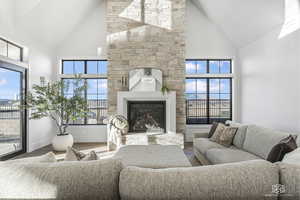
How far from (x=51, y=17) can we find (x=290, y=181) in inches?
218

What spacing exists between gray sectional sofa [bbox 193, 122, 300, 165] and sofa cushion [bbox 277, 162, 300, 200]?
160cm

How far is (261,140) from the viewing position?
105 inches

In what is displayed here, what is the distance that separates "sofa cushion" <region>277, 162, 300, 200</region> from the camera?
890 millimetres

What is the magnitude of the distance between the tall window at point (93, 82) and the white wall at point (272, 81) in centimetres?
419

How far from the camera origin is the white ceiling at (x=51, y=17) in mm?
3987

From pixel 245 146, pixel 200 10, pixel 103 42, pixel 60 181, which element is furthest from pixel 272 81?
pixel 103 42

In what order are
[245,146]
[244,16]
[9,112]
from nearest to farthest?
[245,146]
[9,112]
[244,16]

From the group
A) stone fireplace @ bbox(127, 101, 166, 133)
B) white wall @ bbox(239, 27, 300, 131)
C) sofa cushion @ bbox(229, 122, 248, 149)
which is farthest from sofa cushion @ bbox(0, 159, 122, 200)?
stone fireplace @ bbox(127, 101, 166, 133)

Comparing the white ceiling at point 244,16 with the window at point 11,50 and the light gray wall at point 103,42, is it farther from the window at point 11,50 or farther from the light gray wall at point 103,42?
the window at point 11,50

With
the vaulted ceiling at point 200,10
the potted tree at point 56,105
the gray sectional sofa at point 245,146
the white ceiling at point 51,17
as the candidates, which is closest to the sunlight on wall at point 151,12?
the vaulted ceiling at point 200,10

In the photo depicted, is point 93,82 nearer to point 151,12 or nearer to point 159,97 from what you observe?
point 159,97

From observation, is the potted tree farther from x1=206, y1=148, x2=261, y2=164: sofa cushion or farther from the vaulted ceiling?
x1=206, y1=148, x2=261, y2=164: sofa cushion

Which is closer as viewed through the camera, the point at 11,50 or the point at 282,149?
the point at 282,149

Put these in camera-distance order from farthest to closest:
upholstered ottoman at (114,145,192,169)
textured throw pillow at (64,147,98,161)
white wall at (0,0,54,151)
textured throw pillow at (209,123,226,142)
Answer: white wall at (0,0,54,151), textured throw pillow at (209,123,226,142), upholstered ottoman at (114,145,192,169), textured throw pillow at (64,147,98,161)
